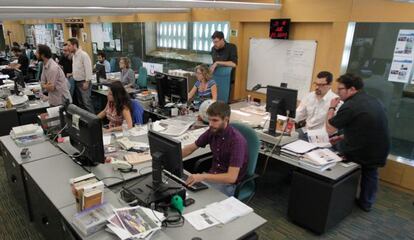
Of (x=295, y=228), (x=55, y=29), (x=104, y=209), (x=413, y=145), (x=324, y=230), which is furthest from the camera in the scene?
(x=55, y=29)

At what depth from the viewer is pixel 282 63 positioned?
4711mm

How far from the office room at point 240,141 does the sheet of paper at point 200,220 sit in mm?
10

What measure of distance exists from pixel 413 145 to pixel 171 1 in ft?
11.5

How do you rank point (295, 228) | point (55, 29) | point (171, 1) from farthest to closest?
point (55, 29) < point (171, 1) < point (295, 228)

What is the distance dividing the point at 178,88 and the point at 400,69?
278 centimetres

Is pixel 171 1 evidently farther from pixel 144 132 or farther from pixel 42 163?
pixel 42 163

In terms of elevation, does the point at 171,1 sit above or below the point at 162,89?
above

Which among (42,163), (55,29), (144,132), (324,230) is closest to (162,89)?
(144,132)

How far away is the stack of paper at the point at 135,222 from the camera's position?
1511mm

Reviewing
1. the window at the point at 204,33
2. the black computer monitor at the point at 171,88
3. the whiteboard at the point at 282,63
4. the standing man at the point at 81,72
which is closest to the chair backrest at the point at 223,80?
the whiteboard at the point at 282,63

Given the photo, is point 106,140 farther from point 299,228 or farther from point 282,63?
point 282,63

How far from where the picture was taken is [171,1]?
3307 millimetres

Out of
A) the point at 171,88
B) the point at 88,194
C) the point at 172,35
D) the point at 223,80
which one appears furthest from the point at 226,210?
the point at 172,35

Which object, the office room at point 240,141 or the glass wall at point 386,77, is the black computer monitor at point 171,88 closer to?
the office room at point 240,141
